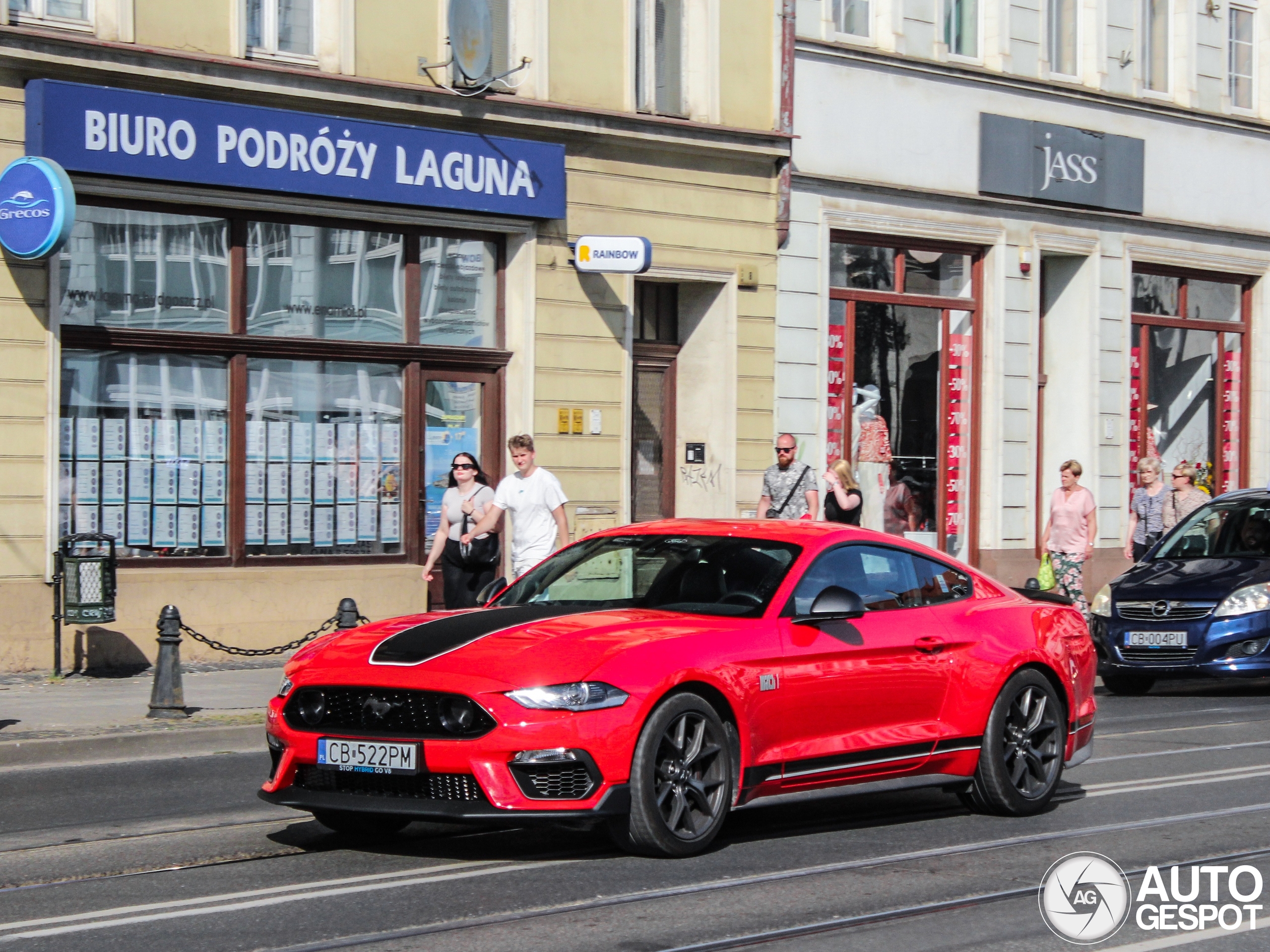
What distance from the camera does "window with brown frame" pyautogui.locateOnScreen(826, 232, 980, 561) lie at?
21.8m

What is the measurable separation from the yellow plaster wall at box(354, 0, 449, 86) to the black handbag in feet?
15.9

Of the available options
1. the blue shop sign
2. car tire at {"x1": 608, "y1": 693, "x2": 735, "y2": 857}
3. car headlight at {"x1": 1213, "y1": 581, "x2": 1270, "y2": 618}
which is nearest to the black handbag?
the blue shop sign

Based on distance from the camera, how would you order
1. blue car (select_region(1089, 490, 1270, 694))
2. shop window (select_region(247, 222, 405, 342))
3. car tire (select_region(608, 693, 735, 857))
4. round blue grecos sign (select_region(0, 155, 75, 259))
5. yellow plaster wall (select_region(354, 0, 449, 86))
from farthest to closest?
yellow plaster wall (select_region(354, 0, 449, 86))
shop window (select_region(247, 222, 405, 342))
blue car (select_region(1089, 490, 1270, 694))
round blue grecos sign (select_region(0, 155, 75, 259))
car tire (select_region(608, 693, 735, 857))

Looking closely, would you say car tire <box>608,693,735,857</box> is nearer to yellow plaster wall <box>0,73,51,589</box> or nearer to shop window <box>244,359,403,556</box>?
yellow plaster wall <box>0,73,51,589</box>

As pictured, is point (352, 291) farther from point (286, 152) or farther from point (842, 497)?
point (842, 497)

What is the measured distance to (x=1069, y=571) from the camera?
60.9ft

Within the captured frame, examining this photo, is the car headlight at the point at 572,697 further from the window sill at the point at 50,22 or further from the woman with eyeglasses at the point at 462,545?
the window sill at the point at 50,22

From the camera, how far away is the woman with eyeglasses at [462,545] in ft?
49.4

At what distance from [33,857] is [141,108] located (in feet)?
30.7

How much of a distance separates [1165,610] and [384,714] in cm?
978

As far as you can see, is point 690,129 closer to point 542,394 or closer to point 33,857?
point 542,394

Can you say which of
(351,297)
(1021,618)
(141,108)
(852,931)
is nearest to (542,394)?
(351,297)

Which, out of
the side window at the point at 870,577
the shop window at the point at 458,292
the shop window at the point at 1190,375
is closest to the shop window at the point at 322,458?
the shop window at the point at 458,292

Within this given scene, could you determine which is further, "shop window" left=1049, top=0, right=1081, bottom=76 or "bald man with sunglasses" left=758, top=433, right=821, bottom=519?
"shop window" left=1049, top=0, right=1081, bottom=76
